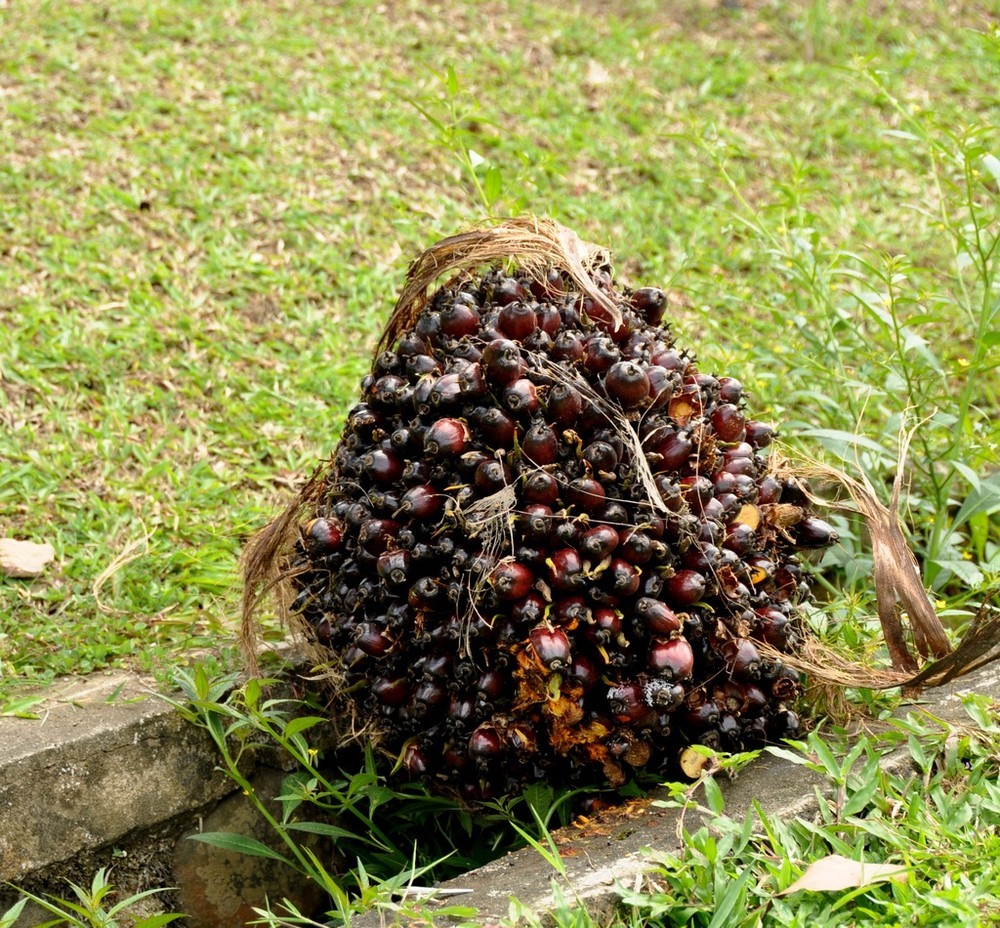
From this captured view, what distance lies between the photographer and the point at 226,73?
18.7ft

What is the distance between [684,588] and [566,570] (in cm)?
24

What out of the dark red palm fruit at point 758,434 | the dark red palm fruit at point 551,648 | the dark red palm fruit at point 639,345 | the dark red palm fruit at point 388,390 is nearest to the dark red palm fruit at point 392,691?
the dark red palm fruit at point 551,648

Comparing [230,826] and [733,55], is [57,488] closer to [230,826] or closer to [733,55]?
[230,826]

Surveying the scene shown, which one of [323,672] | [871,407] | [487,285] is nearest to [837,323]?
[871,407]

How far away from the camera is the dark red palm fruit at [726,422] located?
8.00 feet

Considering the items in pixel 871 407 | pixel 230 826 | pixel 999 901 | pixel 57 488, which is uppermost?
pixel 871 407

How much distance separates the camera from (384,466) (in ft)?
7.75

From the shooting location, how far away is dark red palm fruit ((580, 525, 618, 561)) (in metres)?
2.14

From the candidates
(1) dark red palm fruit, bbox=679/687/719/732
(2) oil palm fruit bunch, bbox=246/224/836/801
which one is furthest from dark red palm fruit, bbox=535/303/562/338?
(1) dark red palm fruit, bbox=679/687/719/732

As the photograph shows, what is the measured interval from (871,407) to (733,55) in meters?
3.43

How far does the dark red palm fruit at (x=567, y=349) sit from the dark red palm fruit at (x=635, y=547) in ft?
1.22

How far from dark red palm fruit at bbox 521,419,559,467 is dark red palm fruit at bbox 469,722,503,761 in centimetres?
50

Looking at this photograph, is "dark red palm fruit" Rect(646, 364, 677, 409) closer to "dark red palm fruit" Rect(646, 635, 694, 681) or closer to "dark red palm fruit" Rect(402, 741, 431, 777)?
"dark red palm fruit" Rect(646, 635, 694, 681)

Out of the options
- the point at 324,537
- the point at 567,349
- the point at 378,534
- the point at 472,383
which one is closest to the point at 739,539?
the point at 567,349
